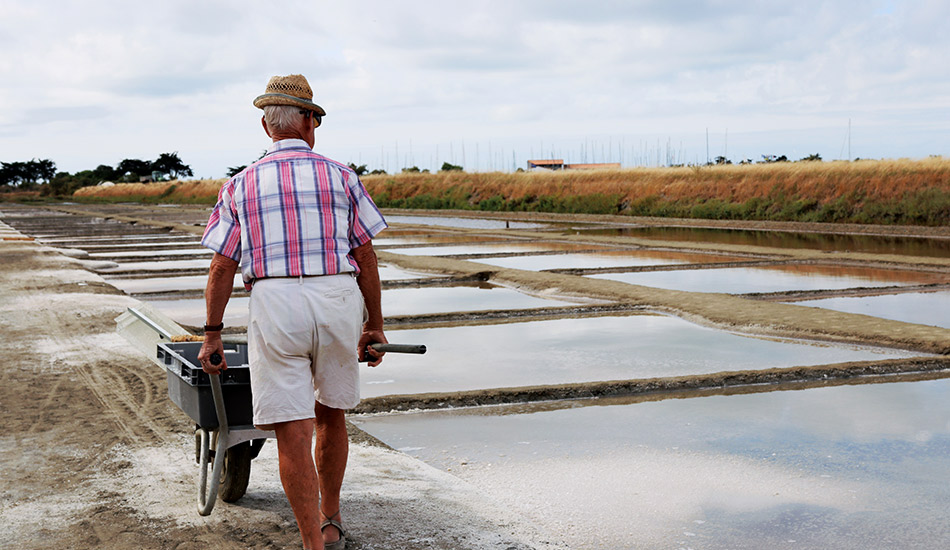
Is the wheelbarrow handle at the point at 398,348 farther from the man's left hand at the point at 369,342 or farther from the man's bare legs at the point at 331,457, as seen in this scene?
the man's bare legs at the point at 331,457

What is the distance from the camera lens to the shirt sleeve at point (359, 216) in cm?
339

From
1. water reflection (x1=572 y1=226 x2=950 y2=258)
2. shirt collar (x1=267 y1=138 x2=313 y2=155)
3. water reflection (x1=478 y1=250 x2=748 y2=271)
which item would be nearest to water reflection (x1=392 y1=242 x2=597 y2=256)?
water reflection (x1=478 y1=250 x2=748 y2=271)

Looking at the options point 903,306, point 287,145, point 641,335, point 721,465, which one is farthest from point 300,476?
point 903,306

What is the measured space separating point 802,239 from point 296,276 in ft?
71.4

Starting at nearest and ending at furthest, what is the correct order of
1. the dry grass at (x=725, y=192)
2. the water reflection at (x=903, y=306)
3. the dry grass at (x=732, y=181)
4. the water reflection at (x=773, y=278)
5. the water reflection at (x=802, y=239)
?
the water reflection at (x=903, y=306) → the water reflection at (x=773, y=278) → the water reflection at (x=802, y=239) → the dry grass at (x=725, y=192) → the dry grass at (x=732, y=181)

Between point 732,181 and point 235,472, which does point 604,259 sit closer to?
point 235,472

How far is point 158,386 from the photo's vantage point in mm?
6426

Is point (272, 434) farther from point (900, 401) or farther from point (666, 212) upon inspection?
point (666, 212)

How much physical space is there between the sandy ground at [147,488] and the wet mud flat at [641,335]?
0.22 metres

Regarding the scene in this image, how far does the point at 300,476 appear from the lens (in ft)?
10.7

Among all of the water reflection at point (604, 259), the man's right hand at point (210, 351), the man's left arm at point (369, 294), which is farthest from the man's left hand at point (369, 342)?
the water reflection at point (604, 259)

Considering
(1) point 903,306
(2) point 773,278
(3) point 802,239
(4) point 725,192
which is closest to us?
(1) point 903,306

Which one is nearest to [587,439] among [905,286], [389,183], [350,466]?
[350,466]

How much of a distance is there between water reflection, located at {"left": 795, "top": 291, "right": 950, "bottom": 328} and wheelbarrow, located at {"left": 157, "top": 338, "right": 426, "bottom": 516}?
7285mm
